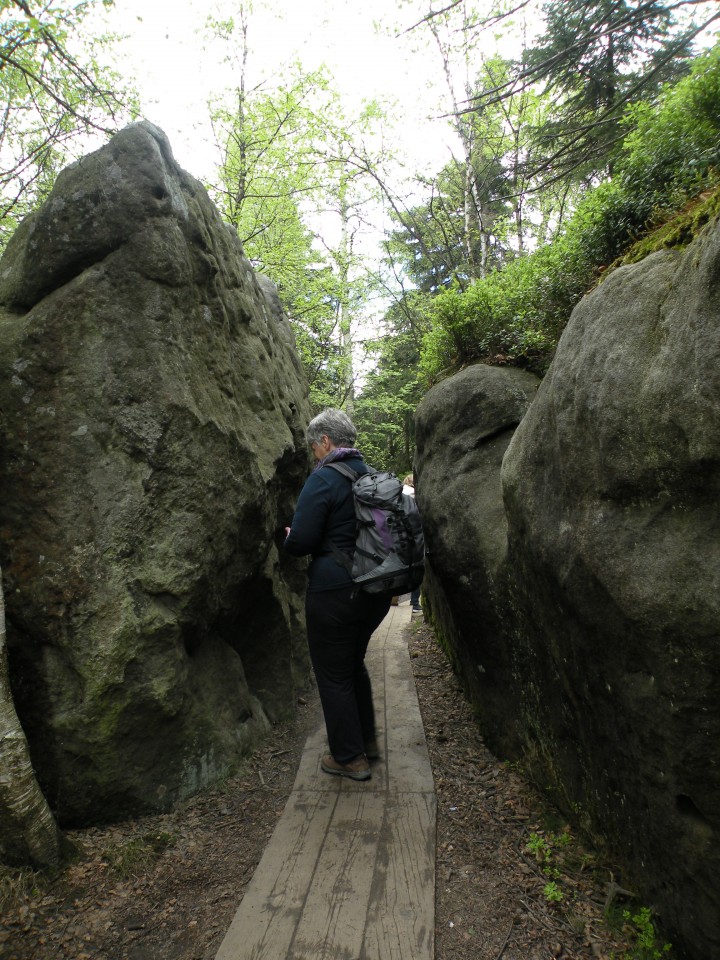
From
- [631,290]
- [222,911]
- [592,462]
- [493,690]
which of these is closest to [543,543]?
[592,462]

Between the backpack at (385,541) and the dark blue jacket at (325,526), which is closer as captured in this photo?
the backpack at (385,541)

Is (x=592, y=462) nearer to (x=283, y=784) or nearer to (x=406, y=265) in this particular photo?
(x=283, y=784)

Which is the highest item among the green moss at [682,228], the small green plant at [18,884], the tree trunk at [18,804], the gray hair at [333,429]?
the green moss at [682,228]

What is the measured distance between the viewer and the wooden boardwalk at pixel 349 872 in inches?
110

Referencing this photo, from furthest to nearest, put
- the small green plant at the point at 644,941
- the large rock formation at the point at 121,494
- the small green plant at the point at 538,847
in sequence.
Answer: the large rock formation at the point at 121,494 → the small green plant at the point at 538,847 → the small green plant at the point at 644,941

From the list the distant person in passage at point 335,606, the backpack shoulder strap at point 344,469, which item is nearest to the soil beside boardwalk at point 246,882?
the distant person in passage at point 335,606

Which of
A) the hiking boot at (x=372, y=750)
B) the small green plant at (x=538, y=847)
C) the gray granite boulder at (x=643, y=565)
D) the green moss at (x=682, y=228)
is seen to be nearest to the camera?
the gray granite boulder at (x=643, y=565)

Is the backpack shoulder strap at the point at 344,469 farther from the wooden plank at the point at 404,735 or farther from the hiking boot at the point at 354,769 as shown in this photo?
the wooden plank at the point at 404,735

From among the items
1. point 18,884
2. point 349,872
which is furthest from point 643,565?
point 18,884

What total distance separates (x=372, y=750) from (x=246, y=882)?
151cm

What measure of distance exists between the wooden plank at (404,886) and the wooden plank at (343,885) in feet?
0.17

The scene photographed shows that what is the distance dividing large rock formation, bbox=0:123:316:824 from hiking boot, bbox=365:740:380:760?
0.95m

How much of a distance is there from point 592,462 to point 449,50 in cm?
1063

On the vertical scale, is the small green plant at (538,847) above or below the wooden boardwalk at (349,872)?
below
